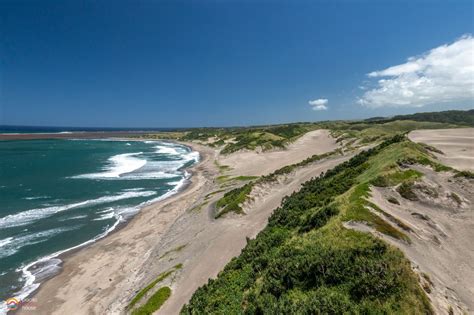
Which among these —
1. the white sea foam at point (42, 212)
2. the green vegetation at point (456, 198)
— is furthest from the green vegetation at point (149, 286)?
the white sea foam at point (42, 212)

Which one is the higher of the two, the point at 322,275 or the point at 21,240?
the point at 322,275

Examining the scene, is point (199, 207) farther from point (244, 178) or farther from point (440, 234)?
point (440, 234)

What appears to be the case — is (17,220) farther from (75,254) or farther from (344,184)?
(344,184)

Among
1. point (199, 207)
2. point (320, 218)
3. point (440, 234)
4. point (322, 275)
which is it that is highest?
point (320, 218)

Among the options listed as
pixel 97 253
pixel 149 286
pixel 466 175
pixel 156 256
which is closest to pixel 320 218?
pixel 149 286

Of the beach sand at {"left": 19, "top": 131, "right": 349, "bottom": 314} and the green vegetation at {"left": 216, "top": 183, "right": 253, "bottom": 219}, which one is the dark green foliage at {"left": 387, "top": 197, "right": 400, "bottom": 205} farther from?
the green vegetation at {"left": 216, "top": 183, "right": 253, "bottom": 219}

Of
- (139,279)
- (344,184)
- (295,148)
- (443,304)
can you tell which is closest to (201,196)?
(139,279)
